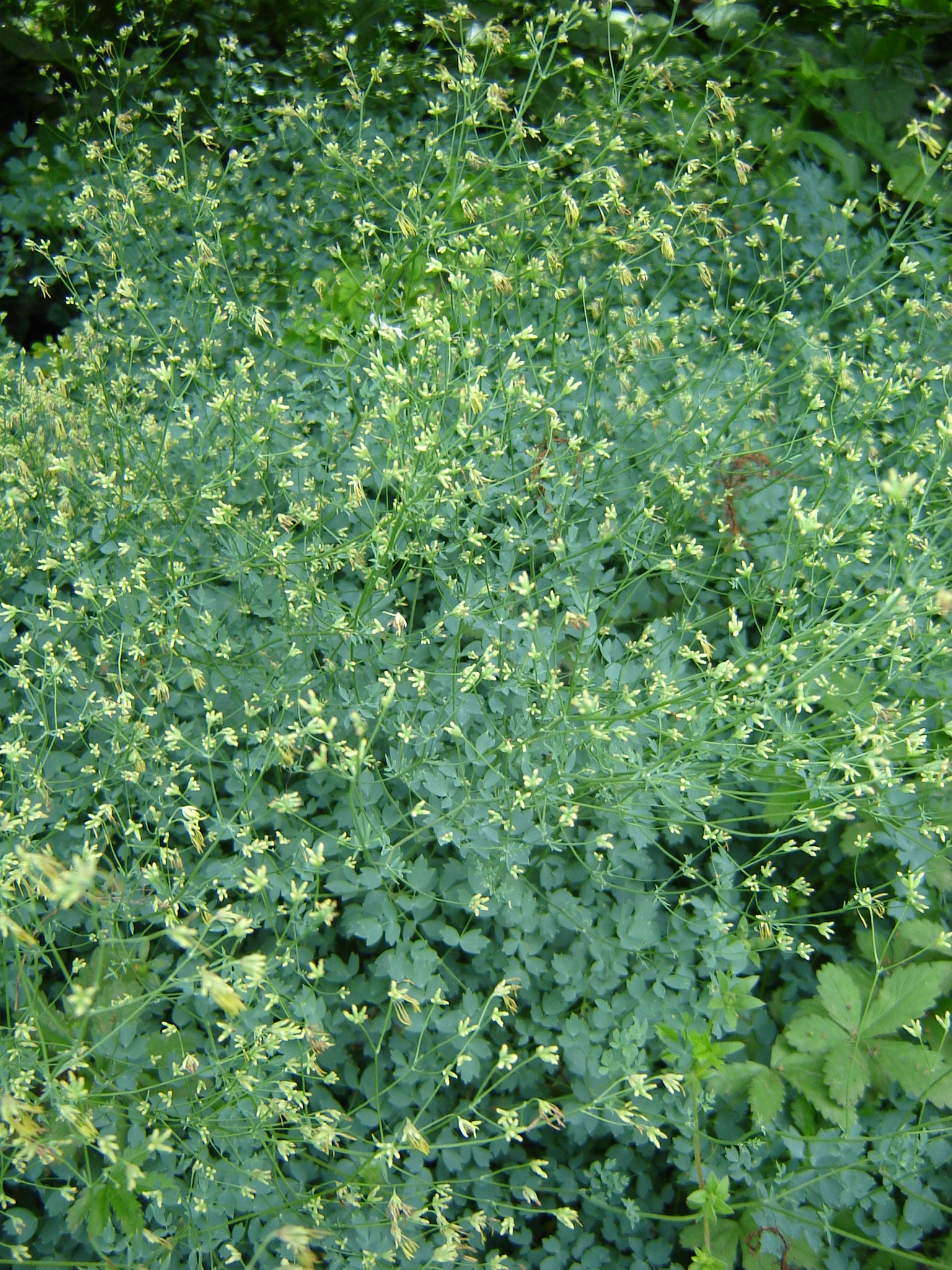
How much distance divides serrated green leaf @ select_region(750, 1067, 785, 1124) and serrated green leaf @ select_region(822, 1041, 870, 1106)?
122 millimetres

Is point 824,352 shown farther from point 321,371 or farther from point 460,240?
point 321,371

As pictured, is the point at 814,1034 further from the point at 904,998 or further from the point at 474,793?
the point at 474,793

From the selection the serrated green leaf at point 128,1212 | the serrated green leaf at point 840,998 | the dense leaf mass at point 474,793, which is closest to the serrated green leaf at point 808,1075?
the dense leaf mass at point 474,793

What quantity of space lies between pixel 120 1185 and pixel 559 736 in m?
1.42

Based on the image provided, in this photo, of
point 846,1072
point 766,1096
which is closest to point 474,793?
point 766,1096

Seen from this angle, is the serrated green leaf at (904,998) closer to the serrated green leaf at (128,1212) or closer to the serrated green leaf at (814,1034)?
the serrated green leaf at (814,1034)

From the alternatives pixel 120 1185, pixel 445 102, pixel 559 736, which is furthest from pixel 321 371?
pixel 120 1185

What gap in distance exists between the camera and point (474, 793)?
7.44 feet

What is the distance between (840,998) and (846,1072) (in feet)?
0.58

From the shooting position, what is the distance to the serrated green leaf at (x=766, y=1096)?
7.04ft

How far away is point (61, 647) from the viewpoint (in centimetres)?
253

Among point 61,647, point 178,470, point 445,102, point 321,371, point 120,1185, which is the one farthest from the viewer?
point 445,102

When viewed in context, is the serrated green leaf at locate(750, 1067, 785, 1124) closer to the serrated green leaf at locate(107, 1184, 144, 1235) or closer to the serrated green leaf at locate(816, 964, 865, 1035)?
the serrated green leaf at locate(816, 964, 865, 1035)

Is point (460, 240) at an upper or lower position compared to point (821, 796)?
upper
